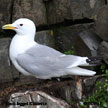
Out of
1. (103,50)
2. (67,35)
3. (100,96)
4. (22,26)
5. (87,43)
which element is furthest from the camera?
(67,35)

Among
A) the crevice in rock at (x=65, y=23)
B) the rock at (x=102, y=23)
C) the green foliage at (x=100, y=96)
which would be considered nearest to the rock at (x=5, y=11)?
the crevice in rock at (x=65, y=23)

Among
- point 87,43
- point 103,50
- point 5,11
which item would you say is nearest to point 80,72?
point 103,50

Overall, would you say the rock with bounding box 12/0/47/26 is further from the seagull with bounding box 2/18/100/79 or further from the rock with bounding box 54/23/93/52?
the seagull with bounding box 2/18/100/79

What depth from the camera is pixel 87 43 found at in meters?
4.34

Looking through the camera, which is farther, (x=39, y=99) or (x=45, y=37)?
(x=45, y=37)

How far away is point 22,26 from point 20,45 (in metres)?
0.22

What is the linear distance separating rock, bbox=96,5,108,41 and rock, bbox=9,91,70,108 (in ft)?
3.16

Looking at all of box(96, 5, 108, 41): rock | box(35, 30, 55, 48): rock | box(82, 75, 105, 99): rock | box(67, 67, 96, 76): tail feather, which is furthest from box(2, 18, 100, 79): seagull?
box(35, 30, 55, 48): rock

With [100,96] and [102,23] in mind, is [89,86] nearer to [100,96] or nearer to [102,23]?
[100,96]

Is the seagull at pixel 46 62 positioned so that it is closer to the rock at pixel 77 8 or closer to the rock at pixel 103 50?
the rock at pixel 103 50

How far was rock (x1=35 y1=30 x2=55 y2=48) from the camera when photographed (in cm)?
475

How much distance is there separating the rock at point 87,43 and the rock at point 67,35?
0.20 m

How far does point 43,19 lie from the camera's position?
4742 mm

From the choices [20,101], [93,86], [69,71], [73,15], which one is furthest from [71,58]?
[73,15]
